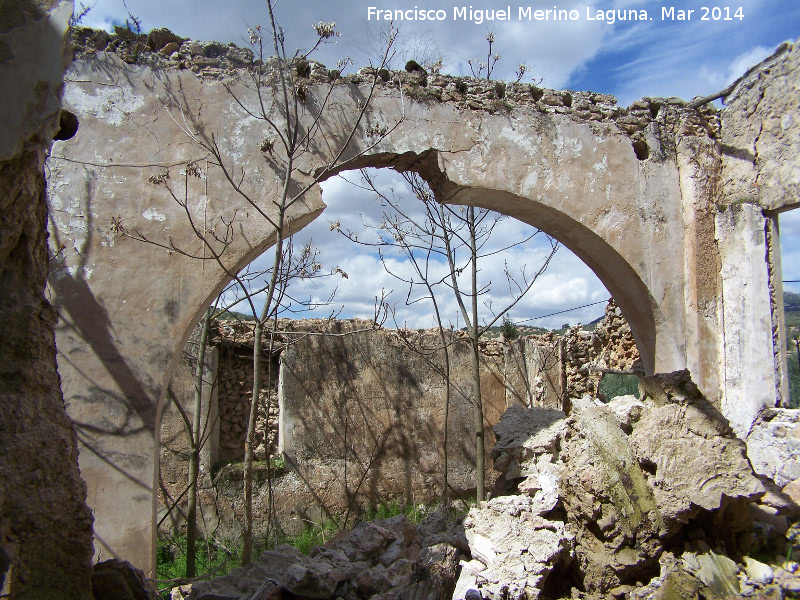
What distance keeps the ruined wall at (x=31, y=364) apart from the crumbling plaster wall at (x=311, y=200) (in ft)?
4.43

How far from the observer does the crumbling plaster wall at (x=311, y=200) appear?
3.86 meters

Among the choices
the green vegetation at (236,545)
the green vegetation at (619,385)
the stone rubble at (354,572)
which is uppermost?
the green vegetation at (619,385)

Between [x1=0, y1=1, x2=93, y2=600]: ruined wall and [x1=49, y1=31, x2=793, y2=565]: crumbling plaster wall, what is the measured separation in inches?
53.2

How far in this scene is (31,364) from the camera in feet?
8.02

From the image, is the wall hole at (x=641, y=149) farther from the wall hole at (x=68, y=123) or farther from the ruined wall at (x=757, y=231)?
the wall hole at (x=68, y=123)

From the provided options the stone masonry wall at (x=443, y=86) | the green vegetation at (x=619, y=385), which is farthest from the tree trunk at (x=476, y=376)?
the green vegetation at (x=619, y=385)

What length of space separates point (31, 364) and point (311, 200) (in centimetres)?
229

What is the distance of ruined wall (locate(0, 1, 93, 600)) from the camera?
222 cm

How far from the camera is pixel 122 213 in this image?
13.2ft

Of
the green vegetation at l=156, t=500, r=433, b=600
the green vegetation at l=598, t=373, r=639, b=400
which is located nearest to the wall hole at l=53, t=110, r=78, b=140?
the green vegetation at l=156, t=500, r=433, b=600

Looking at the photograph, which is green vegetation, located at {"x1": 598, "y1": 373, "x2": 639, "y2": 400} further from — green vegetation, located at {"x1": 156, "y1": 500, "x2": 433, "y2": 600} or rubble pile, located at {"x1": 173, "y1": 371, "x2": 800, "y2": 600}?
rubble pile, located at {"x1": 173, "y1": 371, "x2": 800, "y2": 600}

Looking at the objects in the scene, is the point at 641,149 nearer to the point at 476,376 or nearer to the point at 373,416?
the point at 476,376

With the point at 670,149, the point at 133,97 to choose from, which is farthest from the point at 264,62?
the point at 670,149

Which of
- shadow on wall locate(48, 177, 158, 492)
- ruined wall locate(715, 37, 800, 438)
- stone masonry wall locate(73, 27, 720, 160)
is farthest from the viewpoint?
ruined wall locate(715, 37, 800, 438)
